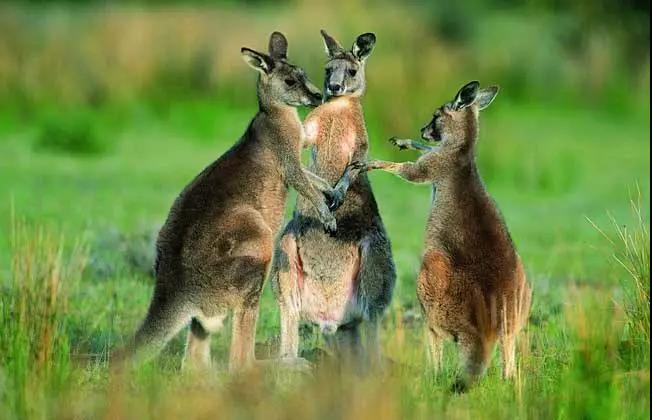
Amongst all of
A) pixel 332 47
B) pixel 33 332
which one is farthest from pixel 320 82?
pixel 33 332

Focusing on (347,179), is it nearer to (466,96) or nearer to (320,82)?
(466,96)

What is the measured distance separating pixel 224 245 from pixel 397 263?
471 cm

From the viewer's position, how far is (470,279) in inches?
274

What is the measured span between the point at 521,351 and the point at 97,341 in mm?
2386

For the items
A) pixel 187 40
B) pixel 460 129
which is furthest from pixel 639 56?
pixel 460 129

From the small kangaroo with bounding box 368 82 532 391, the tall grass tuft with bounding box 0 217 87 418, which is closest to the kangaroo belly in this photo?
the small kangaroo with bounding box 368 82 532 391

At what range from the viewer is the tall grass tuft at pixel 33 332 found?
594cm

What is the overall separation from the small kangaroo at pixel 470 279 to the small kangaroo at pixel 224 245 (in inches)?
27.3

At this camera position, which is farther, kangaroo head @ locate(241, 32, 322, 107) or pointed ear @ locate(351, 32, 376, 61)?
pointed ear @ locate(351, 32, 376, 61)

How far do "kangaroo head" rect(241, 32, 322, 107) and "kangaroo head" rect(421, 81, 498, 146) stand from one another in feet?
2.21

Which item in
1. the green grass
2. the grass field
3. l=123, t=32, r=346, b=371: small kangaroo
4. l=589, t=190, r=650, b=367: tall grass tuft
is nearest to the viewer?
the green grass

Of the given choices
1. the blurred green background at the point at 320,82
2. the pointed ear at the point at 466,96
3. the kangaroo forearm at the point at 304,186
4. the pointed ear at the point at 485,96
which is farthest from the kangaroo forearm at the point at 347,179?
the blurred green background at the point at 320,82

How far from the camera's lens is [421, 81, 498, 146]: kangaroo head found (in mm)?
7684

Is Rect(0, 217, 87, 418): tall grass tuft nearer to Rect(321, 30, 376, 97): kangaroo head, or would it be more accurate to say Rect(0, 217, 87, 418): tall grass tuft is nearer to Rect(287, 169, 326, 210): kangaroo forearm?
Rect(287, 169, 326, 210): kangaroo forearm
